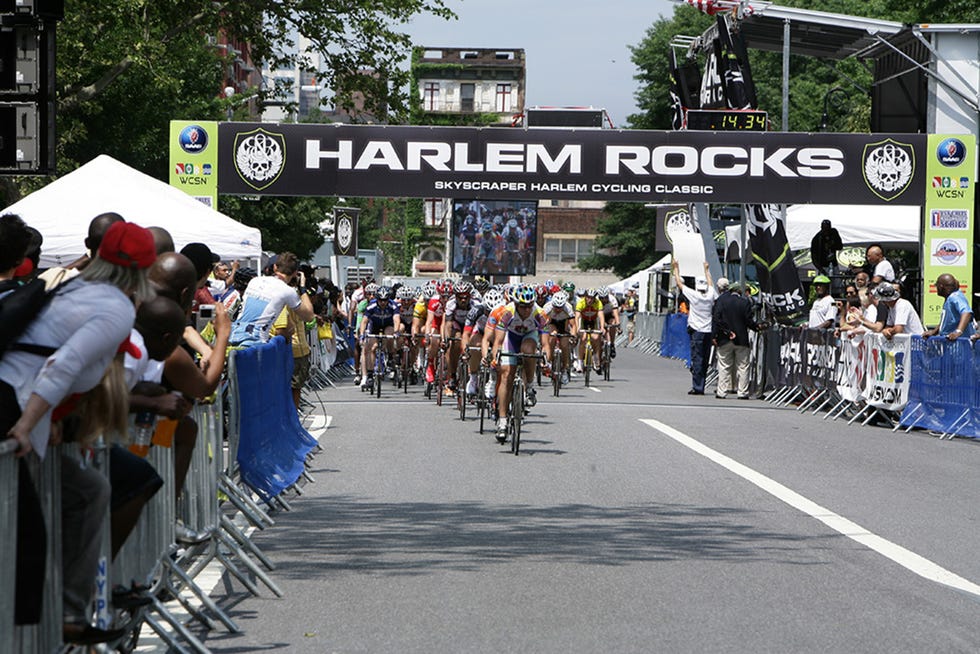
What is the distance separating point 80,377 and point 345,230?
27509 mm

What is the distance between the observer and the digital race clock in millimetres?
29688

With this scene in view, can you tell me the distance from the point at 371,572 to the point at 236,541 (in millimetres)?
904

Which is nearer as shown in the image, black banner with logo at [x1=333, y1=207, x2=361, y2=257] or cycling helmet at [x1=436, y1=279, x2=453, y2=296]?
cycling helmet at [x1=436, y1=279, x2=453, y2=296]

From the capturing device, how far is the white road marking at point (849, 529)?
821 cm

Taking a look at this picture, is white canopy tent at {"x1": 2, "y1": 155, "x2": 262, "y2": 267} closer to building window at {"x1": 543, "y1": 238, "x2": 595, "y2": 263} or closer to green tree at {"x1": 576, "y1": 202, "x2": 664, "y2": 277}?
green tree at {"x1": 576, "y1": 202, "x2": 664, "y2": 277}

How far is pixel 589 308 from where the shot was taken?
31281 mm

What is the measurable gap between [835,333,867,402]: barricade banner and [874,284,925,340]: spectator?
819 mm

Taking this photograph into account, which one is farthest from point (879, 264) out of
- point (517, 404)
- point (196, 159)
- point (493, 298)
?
point (196, 159)

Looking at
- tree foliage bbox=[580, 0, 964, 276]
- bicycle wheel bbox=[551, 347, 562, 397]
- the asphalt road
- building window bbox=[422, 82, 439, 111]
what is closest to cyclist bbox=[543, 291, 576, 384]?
bicycle wheel bbox=[551, 347, 562, 397]

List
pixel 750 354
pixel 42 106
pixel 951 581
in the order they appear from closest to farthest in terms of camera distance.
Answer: pixel 951 581 → pixel 42 106 → pixel 750 354

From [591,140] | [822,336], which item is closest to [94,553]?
[822,336]

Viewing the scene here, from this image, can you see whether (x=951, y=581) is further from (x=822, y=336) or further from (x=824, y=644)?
(x=822, y=336)

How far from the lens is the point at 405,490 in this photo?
11.9 m

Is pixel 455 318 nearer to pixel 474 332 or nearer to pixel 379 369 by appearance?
pixel 379 369
